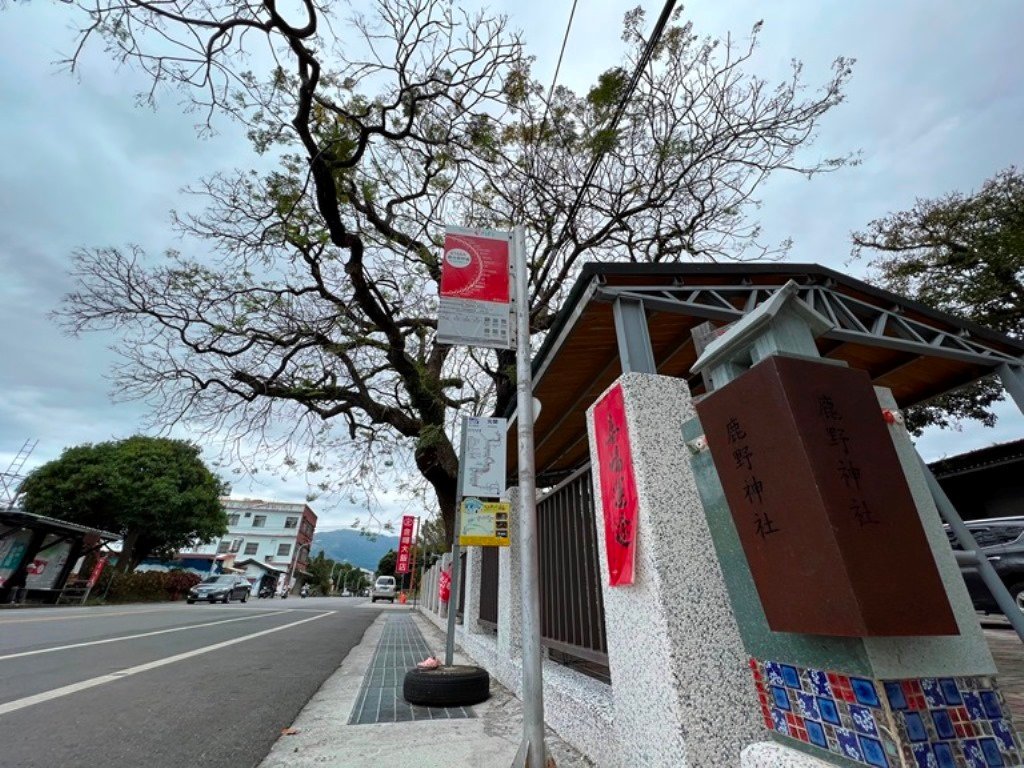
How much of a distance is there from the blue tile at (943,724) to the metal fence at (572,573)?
177 cm

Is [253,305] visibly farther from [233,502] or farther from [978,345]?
[233,502]

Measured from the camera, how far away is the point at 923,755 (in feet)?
3.44

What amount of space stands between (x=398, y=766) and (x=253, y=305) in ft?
29.4

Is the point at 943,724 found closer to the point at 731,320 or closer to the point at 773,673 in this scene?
the point at 773,673

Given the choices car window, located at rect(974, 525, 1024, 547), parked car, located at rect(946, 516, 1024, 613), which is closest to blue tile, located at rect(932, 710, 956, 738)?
parked car, located at rect(946, 516, 1024, 613)

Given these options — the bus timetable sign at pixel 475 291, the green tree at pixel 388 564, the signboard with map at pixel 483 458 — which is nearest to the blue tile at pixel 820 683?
the bus timetable sign at pixel 475 291

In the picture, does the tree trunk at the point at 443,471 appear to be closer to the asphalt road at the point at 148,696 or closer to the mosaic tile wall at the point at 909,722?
the asphalt road at the point at 148,696

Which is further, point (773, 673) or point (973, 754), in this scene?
point (773, 673)

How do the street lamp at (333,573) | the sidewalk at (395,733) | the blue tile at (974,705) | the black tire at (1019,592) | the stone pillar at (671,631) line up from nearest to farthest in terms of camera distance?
the blue tile at (974,705) → the stone pillar at (671,631) → the sidewalk at (395,733) → the black tire at (1019,592) → the street lamp at (333,573)

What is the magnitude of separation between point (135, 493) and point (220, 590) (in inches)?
275

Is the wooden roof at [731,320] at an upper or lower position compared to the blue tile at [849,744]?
upper

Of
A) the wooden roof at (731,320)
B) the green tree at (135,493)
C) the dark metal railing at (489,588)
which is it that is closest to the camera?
the wooden roof at (731,320)

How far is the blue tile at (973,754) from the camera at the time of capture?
1.10m

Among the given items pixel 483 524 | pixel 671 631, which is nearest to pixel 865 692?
pixel 671 631
